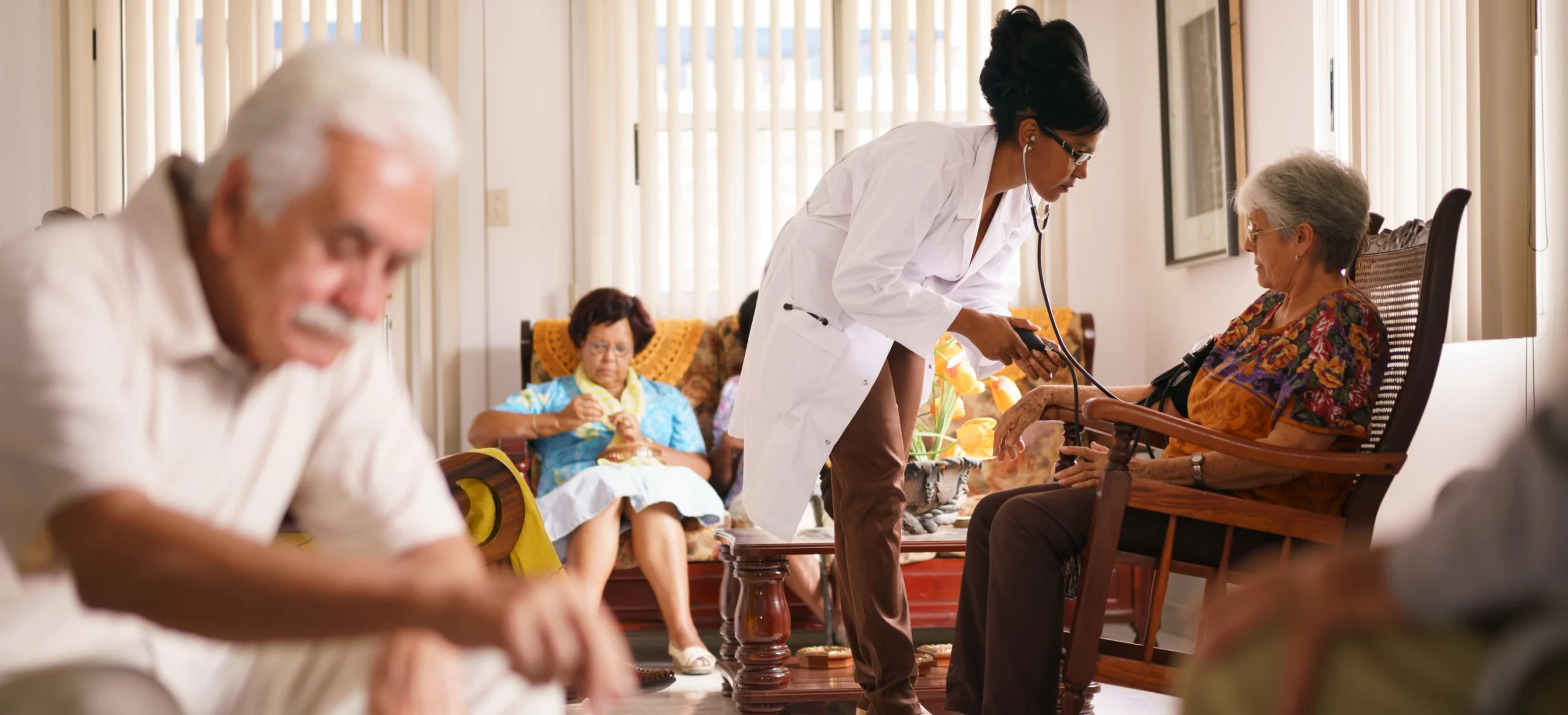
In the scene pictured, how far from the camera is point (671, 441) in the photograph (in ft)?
13.0

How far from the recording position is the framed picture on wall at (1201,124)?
378 cm

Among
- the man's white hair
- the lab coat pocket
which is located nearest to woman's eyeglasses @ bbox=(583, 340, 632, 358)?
the lab coat pocket

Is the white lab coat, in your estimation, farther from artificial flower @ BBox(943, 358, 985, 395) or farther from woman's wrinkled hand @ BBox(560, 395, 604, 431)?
woman's wrinkled hand @ BBox(560, 395, 604, 431)

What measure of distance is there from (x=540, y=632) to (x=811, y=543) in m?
2.19

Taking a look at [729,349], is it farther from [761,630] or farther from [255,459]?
[255,459]

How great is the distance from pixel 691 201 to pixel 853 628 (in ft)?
8.43

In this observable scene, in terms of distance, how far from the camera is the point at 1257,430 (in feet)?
7.00

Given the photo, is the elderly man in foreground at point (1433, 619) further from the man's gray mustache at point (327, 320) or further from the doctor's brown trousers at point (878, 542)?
the doctor's brown trousers at point (878, 542)

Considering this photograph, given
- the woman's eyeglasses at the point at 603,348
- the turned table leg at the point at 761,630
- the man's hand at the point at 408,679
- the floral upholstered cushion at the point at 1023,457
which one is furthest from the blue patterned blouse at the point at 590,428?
the man's hand at the point at 408,679

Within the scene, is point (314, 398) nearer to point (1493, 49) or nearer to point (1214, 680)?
point (1214, 680)

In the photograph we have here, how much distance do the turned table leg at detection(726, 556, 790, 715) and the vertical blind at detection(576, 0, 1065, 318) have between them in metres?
1.89

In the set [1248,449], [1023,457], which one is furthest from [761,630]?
[1023,457]

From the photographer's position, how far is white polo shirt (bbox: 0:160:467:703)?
26.2 inches

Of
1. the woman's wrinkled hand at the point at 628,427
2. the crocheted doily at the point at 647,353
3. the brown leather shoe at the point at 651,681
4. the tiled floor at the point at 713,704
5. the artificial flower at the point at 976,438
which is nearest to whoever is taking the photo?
the artificial flower at the point at 976,438
